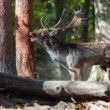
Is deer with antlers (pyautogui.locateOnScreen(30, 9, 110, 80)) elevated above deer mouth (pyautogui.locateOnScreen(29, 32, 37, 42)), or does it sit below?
below

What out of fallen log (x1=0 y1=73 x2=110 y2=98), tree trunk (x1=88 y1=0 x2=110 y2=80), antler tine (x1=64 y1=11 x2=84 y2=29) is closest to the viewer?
fallen log (x1=0 y1=73 x2=110 y2=98)

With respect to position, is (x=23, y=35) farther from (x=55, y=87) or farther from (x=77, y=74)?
(x=55, y=87)

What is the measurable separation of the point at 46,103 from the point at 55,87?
46 cm

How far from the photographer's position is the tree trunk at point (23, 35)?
1262cm

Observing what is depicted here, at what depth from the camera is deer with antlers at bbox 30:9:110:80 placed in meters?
11.9

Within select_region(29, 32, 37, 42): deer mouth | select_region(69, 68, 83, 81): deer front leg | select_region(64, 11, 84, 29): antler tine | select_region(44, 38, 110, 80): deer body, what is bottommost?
select_region(69, 68, 83, 81): deer front leg

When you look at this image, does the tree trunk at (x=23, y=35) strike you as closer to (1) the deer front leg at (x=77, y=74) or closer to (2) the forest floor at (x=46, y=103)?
(1) the deer front leg at (x=77, y=74)

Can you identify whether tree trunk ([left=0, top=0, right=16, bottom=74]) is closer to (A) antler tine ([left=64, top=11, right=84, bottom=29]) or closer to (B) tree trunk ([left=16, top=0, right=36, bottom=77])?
(B) tree trunk ([left=16, top=0, right=36, bottom=77])

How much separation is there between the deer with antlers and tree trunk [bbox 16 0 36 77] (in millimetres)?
587

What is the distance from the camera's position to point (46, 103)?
10.6m

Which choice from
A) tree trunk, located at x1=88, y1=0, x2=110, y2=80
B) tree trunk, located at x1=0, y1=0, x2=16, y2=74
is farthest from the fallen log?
tree trunk, located at x1=88, y1=0, x2=110, y2=80

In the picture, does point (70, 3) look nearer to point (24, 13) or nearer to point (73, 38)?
point (73, 38)

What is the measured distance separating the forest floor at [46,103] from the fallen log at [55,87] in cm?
15

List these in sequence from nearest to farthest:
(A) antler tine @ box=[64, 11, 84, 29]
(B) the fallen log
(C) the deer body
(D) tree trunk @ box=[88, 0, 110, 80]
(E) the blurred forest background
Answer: (B) the fallen log, (C) the deer body, (A) antler tine @ box=[64, 11, 84, 29], (D) tree trunk @ box=[88, 0, 110, 80], (E) the blurred forest background
